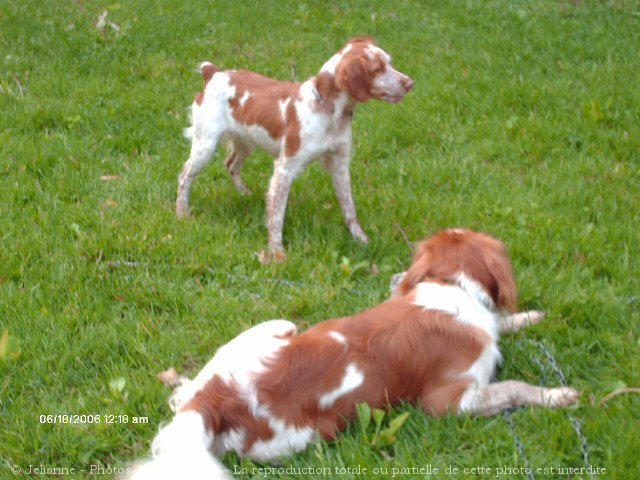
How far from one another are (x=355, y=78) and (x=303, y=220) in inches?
46.1

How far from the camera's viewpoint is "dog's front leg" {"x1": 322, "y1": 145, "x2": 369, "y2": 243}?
541 cm

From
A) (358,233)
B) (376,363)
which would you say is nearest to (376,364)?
(376,363)

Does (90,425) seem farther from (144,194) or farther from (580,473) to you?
(144,194)

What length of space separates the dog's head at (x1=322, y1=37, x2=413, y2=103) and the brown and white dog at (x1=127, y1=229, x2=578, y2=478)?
1559 millimetres

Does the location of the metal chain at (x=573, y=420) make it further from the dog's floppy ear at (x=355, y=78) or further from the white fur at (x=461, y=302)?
the dog's floppy ear at (x=355, y=78)

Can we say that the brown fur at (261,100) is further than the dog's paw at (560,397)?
Yes

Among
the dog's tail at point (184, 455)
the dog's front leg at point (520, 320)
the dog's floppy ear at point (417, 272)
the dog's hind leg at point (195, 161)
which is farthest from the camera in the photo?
the dog's hind leg at point (195, 161)

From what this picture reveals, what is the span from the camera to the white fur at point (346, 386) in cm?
322

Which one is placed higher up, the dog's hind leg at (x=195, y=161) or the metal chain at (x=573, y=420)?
the dog's hind leg at (x=195, y=161)

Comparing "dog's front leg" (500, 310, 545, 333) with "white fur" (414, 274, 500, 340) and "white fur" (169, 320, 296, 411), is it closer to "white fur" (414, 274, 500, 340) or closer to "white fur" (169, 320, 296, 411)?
"white fur" (414, 274, 500, 340)

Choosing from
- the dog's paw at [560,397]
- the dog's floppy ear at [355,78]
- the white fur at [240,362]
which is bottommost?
the dog's paw at [560,397]

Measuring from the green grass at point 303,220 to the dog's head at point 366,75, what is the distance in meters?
0.93

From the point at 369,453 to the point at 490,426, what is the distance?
55cm

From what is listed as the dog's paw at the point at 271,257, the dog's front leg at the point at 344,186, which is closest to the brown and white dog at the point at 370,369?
the dog's paw at the point at 271,257
